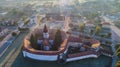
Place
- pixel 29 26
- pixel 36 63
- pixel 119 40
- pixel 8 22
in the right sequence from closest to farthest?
pixel 36 63 → pixel 119 40 → pixel 29 26 → pixel 8 22

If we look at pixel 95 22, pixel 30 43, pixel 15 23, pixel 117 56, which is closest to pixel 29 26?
pixel 15 23

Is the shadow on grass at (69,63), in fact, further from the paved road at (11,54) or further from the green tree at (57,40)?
the green tree at (57,40)

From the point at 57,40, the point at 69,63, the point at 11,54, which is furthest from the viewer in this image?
the point at 57,40

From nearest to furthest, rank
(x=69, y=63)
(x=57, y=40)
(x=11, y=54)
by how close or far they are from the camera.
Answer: (x=69, y=63) → (x=11, y=54) → (x=57, y=40)

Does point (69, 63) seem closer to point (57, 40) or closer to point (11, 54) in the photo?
point (57, 40)

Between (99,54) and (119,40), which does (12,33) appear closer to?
(99,54)

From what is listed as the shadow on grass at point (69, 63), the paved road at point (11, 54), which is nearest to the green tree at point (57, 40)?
the shadow on grass at point (69, 63)

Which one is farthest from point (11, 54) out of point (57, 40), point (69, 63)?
point (69, 63)

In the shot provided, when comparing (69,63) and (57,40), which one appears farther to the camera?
(57,40)
